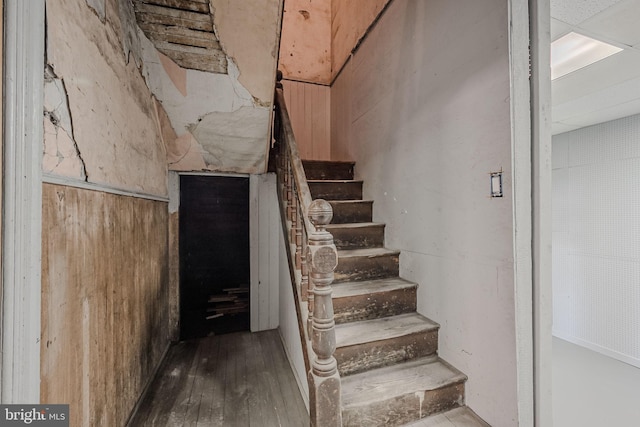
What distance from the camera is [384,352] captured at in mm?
1631

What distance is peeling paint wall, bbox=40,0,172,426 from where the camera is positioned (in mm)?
937

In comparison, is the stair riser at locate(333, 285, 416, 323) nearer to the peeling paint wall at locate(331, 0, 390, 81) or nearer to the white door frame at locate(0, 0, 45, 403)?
the white door frame at locate(0, 0, 45, 403)

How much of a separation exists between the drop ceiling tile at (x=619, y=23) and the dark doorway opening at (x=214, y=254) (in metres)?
2.93

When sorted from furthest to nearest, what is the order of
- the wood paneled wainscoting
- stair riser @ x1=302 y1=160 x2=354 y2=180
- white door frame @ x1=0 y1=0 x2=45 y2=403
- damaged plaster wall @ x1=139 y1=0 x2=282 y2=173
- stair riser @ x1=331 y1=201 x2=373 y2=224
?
stair riser @ x1=302 y1=160 x2=354 y2=180 < stair riser @ x1=331 y1=201 x2=373 y2=224 < damaged plaster wall @ x1=139 y1=0 x2=282 y2=173 < the wood paneled wainscoting < white door frame @ x1=0 y1=0 x2=45 y2=403

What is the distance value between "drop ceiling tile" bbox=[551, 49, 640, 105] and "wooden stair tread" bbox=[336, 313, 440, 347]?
6.60 ft

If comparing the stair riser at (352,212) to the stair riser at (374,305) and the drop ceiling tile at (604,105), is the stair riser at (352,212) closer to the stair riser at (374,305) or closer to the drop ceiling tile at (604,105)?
the stair riser at (374,305)

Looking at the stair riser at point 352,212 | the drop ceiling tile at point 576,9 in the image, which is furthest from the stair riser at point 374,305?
the drop ceiling tile at point 576,9

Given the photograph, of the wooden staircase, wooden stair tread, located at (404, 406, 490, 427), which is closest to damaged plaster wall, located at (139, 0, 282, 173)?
the wooden staircase

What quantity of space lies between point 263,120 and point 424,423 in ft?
7.66

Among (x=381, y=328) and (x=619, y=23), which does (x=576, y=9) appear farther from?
(x=381, y=328)

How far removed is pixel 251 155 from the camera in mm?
2703

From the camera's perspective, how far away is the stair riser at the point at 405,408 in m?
1.36

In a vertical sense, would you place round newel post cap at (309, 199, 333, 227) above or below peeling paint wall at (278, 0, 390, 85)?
below

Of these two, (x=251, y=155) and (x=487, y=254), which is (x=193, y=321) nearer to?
(x=251, y=155)
